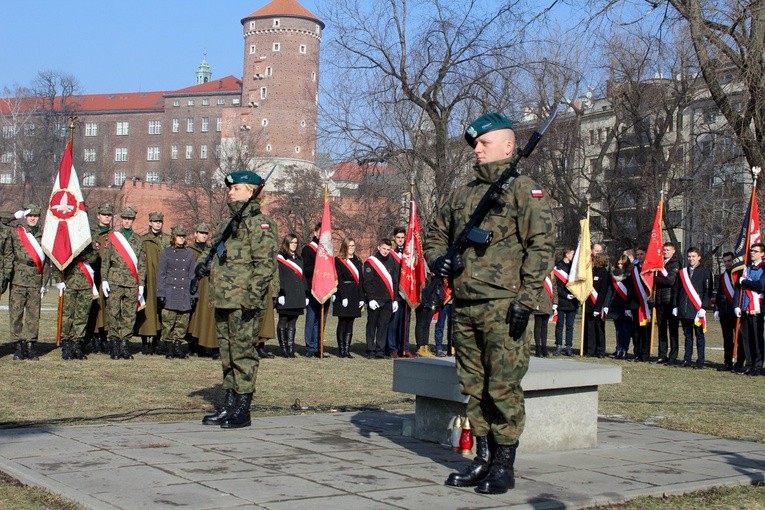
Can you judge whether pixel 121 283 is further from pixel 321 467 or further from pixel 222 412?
pixel 321 467

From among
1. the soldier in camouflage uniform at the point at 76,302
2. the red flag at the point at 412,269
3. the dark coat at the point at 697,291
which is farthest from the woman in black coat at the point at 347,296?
the dark coat at the point at 697,291

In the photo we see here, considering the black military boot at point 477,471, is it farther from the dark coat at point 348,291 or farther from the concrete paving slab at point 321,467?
the dark coat at point 348,291

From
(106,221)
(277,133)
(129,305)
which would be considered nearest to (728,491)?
(129,305)

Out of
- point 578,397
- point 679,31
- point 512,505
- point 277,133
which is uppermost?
point 277,133

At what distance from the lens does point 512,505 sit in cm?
616

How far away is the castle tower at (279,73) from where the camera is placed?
120750mm

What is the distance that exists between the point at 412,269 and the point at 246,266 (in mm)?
9831

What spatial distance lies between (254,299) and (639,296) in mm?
12580

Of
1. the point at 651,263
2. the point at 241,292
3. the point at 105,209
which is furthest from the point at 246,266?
the point at 651,263

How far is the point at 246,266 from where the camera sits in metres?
9.18

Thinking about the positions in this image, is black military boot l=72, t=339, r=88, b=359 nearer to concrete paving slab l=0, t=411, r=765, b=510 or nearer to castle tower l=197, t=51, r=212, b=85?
concrete paving slab l=0, t=411, r=765, b=510

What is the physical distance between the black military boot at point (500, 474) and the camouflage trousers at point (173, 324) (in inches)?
413

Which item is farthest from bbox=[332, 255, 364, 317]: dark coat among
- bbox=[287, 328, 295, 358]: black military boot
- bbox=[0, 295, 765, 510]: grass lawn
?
bbox=[0, 295, 765, 510]: grass lawn

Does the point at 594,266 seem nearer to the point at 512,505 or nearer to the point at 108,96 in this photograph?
the point at 512,505
